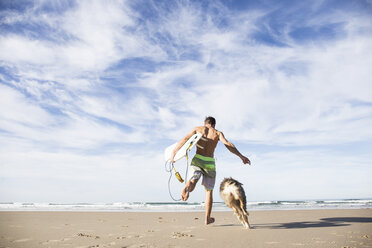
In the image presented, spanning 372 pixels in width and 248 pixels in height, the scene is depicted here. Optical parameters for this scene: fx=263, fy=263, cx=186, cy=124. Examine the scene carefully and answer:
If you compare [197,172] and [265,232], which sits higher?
[197,172]

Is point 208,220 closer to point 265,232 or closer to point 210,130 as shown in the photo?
point 265,232

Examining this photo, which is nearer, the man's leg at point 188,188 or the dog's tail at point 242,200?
the dog's tail at point 242,200

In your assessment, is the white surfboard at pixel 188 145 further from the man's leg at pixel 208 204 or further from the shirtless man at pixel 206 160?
the man's leg at pixel 208 204

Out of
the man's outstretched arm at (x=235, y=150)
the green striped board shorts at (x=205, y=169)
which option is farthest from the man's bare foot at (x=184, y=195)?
the man's outstretched arm at (x=235, y=150)

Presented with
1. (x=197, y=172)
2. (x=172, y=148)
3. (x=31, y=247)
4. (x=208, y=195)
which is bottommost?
(x=31, y=247)

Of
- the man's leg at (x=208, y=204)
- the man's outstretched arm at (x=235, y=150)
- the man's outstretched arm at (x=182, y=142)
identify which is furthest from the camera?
the man's outstretched arm at (x=182, y=142)

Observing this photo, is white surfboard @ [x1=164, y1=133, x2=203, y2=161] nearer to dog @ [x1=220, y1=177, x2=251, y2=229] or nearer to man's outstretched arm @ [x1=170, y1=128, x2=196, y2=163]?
man's outstretched arm @ [x1=170, y1=128, x2=196, y2=163]

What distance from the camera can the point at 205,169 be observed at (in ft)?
20.8

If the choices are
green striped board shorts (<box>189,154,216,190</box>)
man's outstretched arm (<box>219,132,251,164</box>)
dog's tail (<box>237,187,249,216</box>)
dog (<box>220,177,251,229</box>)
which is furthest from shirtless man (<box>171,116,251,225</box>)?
dog's tail (<box>237,187,249,216</box>)

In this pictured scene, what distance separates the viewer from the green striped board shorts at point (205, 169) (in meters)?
6.30

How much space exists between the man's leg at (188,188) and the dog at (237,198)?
698 millimetres

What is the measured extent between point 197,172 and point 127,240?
2338mm

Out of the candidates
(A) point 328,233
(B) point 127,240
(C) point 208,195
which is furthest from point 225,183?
(B) point 127,240

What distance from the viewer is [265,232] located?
5.14 m
